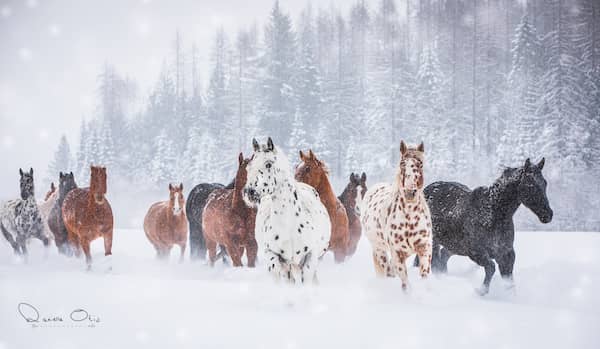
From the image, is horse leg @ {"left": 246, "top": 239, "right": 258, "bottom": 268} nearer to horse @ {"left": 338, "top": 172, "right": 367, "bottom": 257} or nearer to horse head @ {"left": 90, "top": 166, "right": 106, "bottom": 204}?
horse @ {"left": 338, "top": 172, "right": 367, "bottom": 257}

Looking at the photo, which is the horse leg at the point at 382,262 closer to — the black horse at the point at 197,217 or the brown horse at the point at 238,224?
the brown horse at the point at 238,224

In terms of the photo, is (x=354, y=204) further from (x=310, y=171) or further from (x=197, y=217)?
(x=197, y=217)

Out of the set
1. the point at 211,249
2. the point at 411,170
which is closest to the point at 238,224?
the point at 211,249

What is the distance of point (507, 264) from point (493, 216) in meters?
0.56

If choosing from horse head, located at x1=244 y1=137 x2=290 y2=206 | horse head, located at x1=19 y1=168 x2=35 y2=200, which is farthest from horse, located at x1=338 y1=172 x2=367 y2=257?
horse head, located at x1=19 y1=168 x2=35 y2=200

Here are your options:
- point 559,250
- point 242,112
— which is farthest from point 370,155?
point 559,250

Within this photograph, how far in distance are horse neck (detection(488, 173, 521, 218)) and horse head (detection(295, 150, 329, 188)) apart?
7.36 feet

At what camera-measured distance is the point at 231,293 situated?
512 centimetres

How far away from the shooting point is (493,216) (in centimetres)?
554

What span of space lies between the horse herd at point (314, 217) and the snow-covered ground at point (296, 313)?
0.35 metres

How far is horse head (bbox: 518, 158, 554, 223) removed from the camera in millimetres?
5020

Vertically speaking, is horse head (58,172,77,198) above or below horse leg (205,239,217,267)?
above

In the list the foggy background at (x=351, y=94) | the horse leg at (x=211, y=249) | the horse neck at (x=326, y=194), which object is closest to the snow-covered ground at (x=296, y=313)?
the horse neck at (x=326, y=194)

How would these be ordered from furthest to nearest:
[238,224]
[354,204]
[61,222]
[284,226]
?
[61,222], [354,204], [238,224], [284,226]
